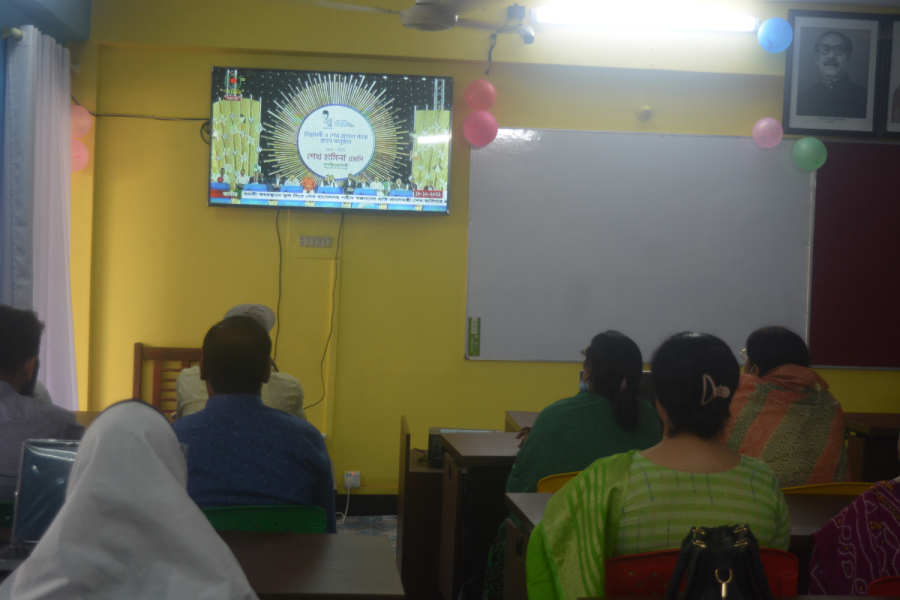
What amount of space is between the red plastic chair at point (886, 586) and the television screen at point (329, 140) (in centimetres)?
309

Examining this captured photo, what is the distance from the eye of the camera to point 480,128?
393cm

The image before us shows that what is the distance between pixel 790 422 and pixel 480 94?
2406mm

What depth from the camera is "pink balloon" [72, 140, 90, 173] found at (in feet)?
12.6

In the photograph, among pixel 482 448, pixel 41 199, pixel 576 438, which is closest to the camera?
pixel 576 438

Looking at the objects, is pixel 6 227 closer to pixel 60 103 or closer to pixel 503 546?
pixel 60 103

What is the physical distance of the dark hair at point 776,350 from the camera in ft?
8.25

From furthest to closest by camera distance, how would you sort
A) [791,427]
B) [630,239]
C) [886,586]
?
[630,239] < [791,427] < [886,586]

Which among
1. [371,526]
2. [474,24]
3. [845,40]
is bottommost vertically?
[371,526]

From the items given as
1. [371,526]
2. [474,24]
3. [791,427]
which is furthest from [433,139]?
[791,427]

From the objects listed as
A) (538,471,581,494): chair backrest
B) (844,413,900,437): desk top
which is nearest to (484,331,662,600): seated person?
(538,471,581,494): chair backrest

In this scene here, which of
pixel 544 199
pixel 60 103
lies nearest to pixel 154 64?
pixel 60 103

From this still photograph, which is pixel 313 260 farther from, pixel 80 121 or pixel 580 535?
pixel 580 535

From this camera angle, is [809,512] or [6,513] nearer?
[6,513]

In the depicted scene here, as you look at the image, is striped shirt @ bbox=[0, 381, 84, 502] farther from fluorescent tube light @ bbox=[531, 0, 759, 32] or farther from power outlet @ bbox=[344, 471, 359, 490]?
fluorescent tube light @ bbox=[531, 0, 759, 32]
